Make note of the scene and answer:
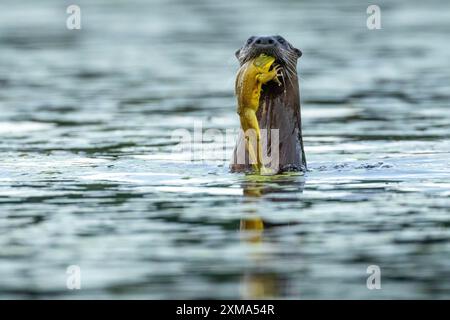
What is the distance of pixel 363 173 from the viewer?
499 inches

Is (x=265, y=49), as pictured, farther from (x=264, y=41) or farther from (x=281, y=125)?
(x=281, y=125)

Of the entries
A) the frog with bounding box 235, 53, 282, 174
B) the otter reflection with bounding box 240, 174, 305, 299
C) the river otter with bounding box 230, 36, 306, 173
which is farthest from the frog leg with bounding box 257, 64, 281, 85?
the otter reflection with bounding box 240, 174, 305, 299

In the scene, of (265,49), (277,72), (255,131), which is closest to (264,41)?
(265,49)

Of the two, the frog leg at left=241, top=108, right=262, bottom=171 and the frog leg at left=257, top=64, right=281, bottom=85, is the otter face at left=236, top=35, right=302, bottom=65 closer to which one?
the frog leg at left=257, top=64, right=281, bottom=85

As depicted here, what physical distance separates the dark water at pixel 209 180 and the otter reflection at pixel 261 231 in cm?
2

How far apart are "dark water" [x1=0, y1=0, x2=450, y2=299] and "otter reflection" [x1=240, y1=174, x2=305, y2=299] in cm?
2

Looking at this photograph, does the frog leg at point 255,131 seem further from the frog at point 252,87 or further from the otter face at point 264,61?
the otter face at point 264,61

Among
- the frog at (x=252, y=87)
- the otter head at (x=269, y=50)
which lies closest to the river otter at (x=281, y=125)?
the otter head at (x=269, y=50)

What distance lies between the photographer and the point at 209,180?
1230 cm

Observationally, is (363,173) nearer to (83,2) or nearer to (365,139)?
Result: (365,139)

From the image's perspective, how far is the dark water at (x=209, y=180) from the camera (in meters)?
8.66

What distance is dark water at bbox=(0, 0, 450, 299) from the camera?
341 inches

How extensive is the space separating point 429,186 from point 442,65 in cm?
1143
